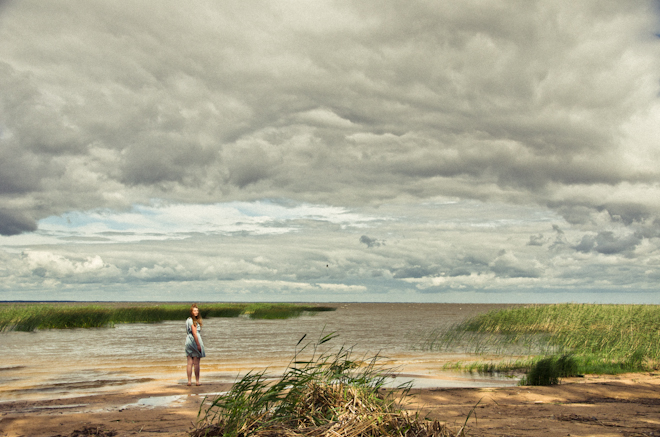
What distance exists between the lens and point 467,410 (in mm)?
9992

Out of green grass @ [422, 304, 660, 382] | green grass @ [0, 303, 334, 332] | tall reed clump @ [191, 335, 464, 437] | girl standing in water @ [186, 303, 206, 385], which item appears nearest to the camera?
tall reed clump @ [191, 335, 464, 437]

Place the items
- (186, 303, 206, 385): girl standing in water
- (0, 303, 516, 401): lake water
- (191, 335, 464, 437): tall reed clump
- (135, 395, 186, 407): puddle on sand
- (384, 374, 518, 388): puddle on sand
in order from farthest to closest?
1. (0, 303, 516, 401): lake water
2. (384, 374, 518, 388): puddle on sand
3. (186, 303, 206, 385): girl standing in water
4. (135, 395, 186, 407): puddle on sand
5. (191, 335, 464, 437): tall reed clump

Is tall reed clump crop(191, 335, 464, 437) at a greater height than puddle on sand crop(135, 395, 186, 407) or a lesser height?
greater

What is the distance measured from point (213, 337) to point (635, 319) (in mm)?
27680

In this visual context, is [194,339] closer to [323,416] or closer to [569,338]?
[323,416]

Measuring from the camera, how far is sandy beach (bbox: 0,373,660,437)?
8344 mm

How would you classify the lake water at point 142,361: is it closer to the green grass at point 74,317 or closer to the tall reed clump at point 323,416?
the tall reed clump at point 323,416

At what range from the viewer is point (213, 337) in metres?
32.8

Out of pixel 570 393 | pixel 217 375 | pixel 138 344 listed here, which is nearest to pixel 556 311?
pixel 570 393

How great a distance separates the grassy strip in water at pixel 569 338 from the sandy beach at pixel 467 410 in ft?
10.9

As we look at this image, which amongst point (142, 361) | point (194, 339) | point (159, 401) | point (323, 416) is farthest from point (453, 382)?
point (142, 361)

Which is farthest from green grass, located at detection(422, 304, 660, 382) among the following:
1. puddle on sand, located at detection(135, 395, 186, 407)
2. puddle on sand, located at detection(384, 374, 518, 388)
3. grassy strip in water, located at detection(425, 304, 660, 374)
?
puddle on sand, located at detection(135, 395, 186, 407)

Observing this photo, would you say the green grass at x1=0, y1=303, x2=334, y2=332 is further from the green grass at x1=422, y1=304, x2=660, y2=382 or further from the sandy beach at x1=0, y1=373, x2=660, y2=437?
the sandy beach at x1=0, y1=373, x2=660, y2=437

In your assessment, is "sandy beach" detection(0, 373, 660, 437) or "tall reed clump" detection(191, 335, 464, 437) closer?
"tall reed clump" detection(191, 335, 464, 437)
